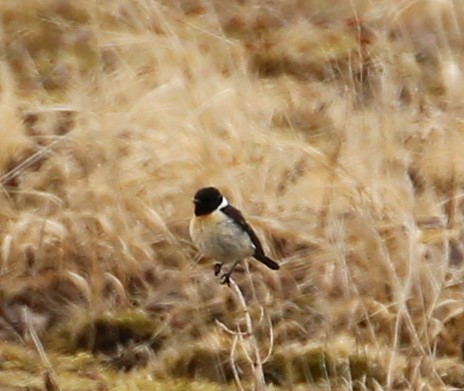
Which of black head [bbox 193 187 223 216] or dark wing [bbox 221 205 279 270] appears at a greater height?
black head [bbox 193 187 223 216]

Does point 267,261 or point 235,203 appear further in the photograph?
point 235,203

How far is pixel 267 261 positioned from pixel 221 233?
0.28m

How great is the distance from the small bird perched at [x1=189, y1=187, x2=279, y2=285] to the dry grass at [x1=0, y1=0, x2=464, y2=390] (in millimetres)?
223

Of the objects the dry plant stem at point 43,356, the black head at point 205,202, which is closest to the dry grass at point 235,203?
the dry plant stem at point 43,356

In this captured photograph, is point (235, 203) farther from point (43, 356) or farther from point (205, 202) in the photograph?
point (43, 356)

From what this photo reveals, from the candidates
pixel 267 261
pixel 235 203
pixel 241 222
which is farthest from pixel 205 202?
pixel 235 203

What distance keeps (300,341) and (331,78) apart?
2.60 metres

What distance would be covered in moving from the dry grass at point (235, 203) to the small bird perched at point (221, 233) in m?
0.22

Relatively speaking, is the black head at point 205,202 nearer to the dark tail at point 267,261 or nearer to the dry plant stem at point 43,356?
the dark tail at point 267,261

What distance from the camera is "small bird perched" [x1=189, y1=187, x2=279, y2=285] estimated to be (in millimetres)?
5012

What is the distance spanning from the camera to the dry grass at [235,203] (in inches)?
208

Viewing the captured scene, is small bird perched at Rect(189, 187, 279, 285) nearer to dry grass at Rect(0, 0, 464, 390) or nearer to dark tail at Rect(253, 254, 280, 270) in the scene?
dark tail at Rect(253, 254, 280, 270)

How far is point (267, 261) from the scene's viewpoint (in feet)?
17.1

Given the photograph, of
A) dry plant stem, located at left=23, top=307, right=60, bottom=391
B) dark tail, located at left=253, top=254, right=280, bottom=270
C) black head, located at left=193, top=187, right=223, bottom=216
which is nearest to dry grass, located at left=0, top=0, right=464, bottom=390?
dry plant stem, located at left=23, top=307, right=60, bottom=391
